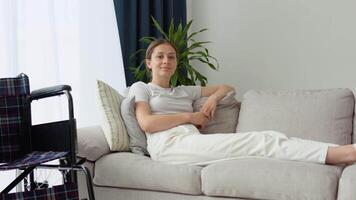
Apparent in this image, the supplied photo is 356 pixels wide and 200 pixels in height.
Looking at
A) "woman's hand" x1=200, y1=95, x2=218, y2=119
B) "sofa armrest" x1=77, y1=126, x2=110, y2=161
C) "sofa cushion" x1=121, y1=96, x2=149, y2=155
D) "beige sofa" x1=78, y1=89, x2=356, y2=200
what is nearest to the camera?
"beige sofa" x1=78, y1=89, x2=356, y2=200

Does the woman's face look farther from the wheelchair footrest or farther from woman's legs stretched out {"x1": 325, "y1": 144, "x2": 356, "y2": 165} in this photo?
woman's legs stretched out {"x1": 325, "y1": 144, "x2": 356, "y2": 165}

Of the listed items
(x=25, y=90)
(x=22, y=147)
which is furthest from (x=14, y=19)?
(x=22, y=147)

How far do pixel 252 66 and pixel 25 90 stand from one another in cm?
199

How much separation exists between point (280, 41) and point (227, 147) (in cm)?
168

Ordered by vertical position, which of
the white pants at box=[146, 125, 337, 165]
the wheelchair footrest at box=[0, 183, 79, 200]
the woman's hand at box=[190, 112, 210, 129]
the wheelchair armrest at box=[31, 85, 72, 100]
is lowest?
the wheelchair footrest at box=[0, 183, 79, 200]

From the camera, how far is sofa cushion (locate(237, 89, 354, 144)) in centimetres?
232

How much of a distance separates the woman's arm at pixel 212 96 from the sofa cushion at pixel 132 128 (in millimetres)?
374

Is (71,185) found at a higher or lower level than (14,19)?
lower

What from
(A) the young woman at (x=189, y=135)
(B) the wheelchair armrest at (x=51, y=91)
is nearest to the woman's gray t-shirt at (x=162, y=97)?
(A) the young woman at (x=189, y=135)

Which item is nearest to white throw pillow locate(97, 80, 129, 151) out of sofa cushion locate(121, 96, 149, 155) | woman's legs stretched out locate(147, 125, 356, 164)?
sofa cushion locate(121, 96, 149, 155)

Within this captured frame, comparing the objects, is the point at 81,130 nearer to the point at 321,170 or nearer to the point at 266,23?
the point at 321,170

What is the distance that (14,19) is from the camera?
8.53ft

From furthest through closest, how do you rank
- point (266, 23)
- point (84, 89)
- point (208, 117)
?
point (266, 23) → point (84, 89) → point (208, 117)

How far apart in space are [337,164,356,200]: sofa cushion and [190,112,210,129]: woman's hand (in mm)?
849
